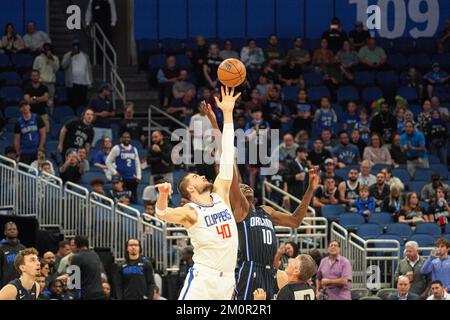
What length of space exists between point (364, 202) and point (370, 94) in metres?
4.96

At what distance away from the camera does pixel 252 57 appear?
2419 cm

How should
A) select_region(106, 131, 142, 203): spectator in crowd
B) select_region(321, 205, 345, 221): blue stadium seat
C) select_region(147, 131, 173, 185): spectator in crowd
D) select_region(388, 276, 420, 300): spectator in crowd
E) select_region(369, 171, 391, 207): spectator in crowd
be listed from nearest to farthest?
select_region(388, 276, 420, 300): spectator in crowd → select_region(106, 131, 142, 203): spectator in crowd → select_region(147, 131, 173, 185): spectator in crowd → select_region(321, 205, 345, 221): blue stadium seat → select_region(369, 171, 391, 207): spectator in crowd

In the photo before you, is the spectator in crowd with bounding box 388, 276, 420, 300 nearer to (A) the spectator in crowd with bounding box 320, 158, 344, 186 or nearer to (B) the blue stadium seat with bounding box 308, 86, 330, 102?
(A) the spectator in crowd with bounding box 320, 158, 344, 186

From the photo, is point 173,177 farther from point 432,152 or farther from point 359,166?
point 432,152

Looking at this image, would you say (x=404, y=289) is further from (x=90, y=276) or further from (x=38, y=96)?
(x=38, y=96)

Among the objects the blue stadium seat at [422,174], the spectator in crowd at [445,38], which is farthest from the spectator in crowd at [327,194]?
the spectator in crowd at [445,38]

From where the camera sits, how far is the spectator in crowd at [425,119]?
22.3m

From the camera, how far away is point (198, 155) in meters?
19.9

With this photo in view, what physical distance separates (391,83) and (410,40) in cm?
206

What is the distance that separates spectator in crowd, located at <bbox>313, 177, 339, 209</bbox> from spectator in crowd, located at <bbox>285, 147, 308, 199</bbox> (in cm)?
26

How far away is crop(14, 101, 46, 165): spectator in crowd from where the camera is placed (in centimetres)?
1962

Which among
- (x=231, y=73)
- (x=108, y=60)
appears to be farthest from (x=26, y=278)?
(x=108, y=60)

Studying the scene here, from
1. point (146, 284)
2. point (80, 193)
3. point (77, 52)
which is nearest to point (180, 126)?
point (77, 52)

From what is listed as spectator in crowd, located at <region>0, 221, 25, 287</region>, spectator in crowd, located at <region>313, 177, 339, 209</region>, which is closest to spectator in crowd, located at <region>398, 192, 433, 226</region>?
spectator in crowd, located at <region>313, 177, 339, 209</region>
